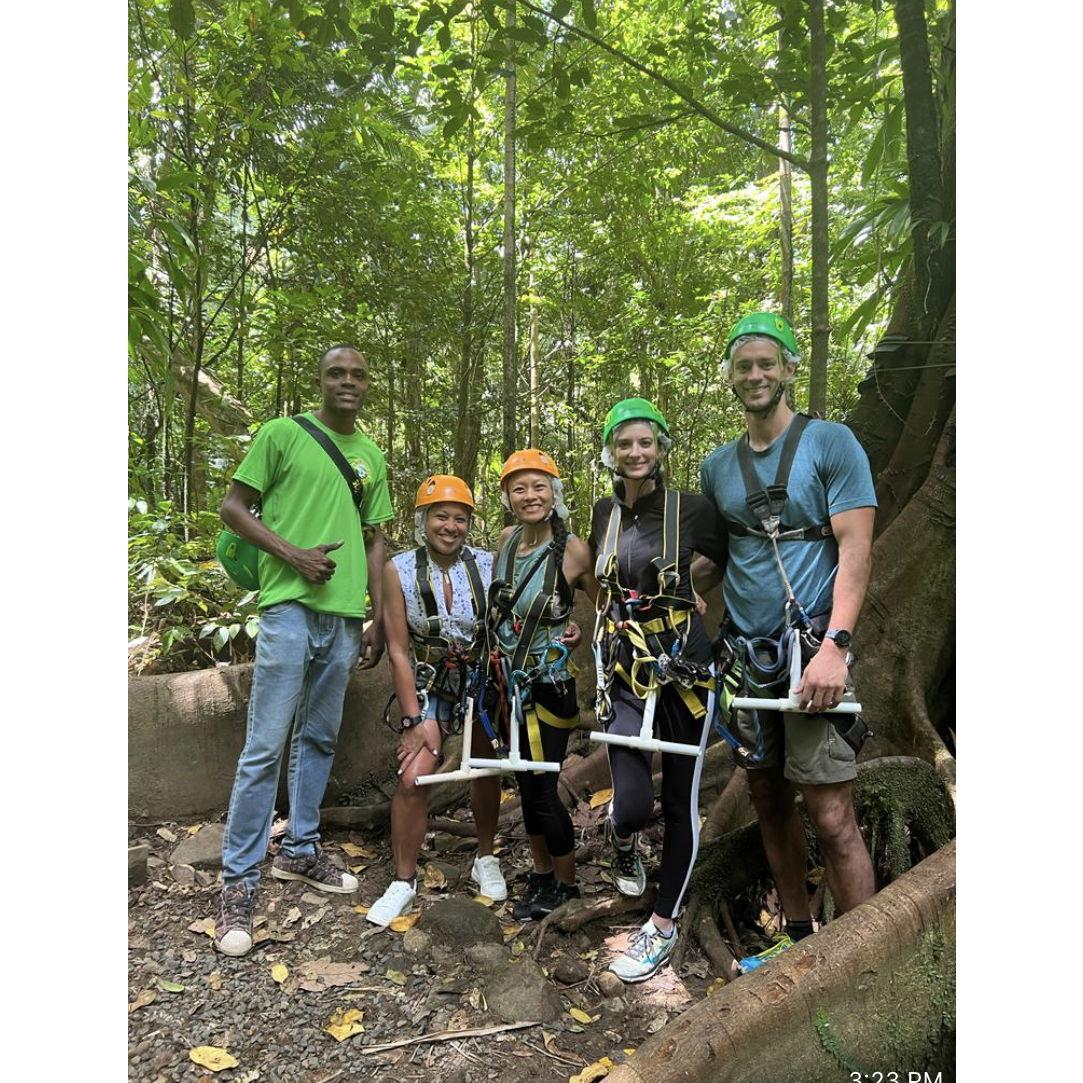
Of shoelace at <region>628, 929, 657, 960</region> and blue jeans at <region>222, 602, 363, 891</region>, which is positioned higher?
blue jeans at <region>222, 602, 363, 891</region>

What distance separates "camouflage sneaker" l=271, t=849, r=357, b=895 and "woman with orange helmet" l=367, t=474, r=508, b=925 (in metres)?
0.26

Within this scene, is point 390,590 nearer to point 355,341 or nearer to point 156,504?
point 156,504

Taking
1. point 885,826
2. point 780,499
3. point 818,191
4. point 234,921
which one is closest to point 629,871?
point 885,826

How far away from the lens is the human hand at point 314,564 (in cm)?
305

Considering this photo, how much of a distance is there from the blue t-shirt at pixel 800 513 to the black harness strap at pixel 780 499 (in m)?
0.02

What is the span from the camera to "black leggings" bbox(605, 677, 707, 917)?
2791 mm

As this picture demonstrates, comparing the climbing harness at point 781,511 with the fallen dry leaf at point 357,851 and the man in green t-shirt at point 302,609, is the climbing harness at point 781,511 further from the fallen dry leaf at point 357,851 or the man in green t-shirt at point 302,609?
the fallen dry leaf at point 357,851

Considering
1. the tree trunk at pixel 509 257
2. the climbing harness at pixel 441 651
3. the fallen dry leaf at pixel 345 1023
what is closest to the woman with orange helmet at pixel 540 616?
the climbing harness at pixel 441 651

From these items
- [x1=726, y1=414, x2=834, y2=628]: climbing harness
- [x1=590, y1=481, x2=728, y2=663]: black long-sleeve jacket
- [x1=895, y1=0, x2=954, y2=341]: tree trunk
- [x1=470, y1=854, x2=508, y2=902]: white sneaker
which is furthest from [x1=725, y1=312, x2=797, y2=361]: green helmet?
[x1=470, y1=854, x2=508, y2=902]: white sneaker

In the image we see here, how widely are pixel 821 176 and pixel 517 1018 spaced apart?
3986mm

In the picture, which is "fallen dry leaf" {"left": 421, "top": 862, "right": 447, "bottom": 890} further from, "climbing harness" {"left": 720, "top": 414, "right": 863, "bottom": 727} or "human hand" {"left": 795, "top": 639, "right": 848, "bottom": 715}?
"human hand" {"left": 795, "top": 639, "right": 848, "bottom": 715}

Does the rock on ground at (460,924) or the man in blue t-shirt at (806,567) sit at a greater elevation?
the man in blue t-shirt at (806,567)

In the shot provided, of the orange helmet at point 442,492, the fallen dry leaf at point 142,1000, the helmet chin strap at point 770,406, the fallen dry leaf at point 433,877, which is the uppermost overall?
the helmet chin strap at point 770,406
